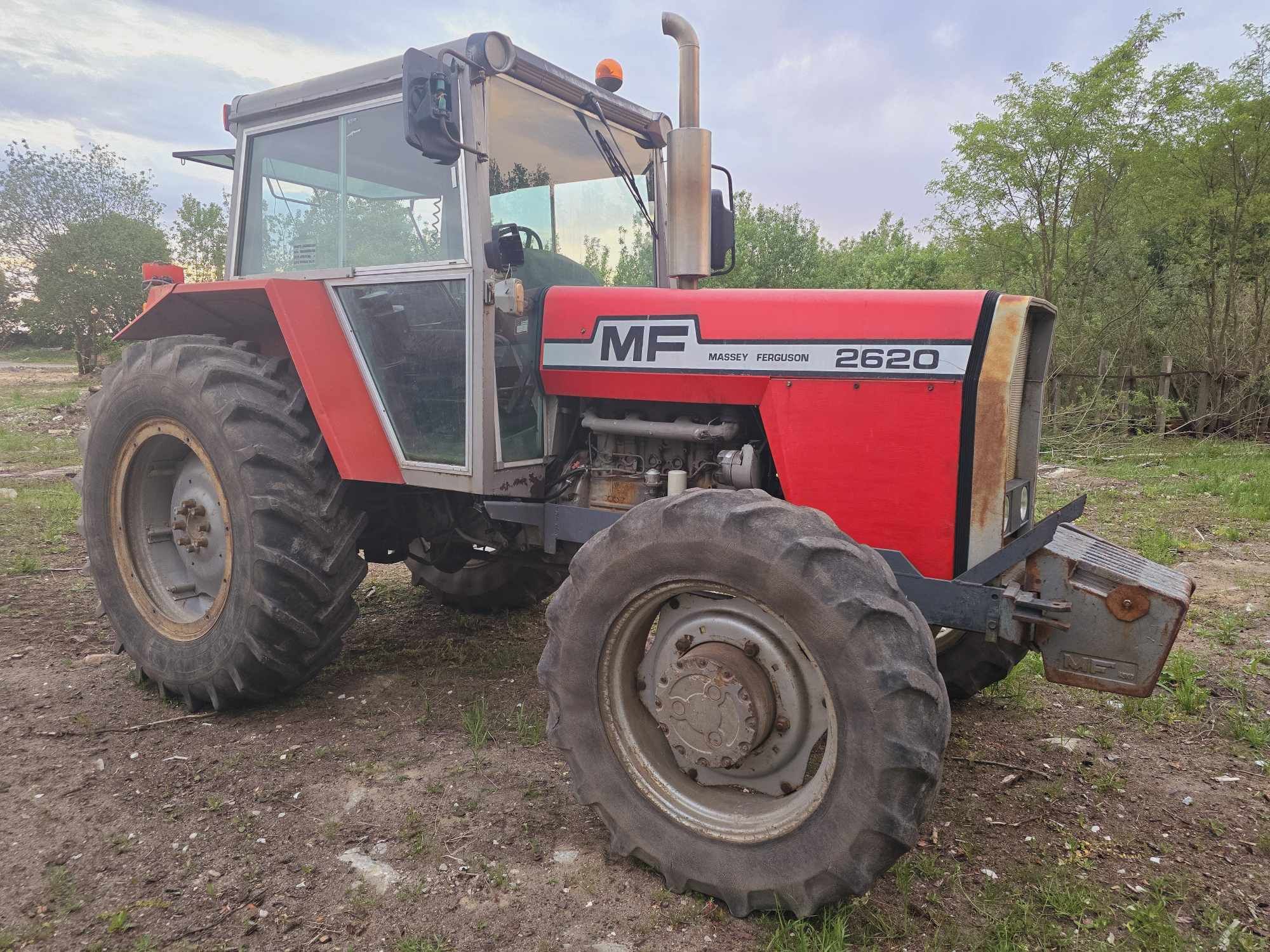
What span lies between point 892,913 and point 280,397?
9.42 feet

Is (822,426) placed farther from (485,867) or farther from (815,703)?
(485,867)

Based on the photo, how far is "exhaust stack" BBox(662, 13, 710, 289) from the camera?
3191 mm

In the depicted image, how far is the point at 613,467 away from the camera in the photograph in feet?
11.2

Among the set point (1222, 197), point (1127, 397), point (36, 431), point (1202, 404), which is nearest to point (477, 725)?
point (36, 431)

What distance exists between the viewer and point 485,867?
2541mm

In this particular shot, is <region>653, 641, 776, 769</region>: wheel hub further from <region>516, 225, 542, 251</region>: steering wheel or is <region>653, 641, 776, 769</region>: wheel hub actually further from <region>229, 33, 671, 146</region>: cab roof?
<region>229, 33, 671, 146</region>: cab roof

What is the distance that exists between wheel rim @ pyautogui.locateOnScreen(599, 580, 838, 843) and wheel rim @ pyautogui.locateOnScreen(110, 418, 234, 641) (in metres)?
1.97

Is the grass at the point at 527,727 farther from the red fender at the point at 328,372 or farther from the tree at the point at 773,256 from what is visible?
the tree at the point at 773,256

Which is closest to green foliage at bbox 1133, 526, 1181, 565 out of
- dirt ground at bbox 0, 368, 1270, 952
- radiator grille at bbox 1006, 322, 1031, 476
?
dirt ground at bbox 0, 368, 1270, 952

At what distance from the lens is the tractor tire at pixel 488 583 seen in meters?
4.67

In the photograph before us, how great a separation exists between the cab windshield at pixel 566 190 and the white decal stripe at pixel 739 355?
47 cm

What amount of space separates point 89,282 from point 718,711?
30.2 m

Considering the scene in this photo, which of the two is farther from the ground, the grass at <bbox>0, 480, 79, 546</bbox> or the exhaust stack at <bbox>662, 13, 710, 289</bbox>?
the exhaust stack at <bbox>662, 13, 710, 289</bbox>

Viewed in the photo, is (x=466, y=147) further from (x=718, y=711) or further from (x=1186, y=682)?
(x=1186, y=682)
